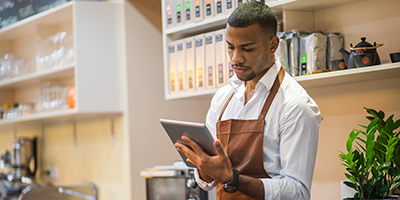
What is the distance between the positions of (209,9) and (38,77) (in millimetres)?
1794

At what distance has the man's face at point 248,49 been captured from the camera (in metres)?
1.43

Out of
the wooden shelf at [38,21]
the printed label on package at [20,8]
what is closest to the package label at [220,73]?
the wooden shelf at [38,21]

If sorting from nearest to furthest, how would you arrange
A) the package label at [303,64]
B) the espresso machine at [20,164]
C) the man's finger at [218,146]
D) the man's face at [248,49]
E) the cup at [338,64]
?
1. the man's finger at [218,146]
2. the man's face at [248,49]
3. the cup at [338,64]
4. the package label at [303,64]
5. the espresso machine at [20,164]

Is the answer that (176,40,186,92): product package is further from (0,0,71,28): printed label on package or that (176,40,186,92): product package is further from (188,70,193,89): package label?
(0,0,71,28): printed label on package

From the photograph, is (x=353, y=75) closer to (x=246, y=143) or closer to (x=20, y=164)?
(x=246, y=143)

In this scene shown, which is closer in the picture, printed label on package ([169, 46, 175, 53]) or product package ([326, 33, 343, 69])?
product package ([326, 33, 343, 69])

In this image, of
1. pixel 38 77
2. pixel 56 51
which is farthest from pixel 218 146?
pixel 38 77

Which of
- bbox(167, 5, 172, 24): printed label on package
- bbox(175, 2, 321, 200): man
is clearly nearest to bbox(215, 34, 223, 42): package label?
bbox(167, 5, 172, 24): printed label on package

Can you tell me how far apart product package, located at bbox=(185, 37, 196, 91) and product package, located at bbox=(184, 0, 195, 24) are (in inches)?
4.1

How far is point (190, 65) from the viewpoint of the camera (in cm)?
246

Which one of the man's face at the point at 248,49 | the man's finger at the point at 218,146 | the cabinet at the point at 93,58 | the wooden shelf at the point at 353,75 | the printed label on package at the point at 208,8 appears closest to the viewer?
the man's finger at the point at 218,146

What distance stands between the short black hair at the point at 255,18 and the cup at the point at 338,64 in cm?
54

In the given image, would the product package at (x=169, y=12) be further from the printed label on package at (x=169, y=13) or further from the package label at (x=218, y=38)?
the package label at (x=218, y=38)

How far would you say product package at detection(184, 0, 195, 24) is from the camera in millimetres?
2414
